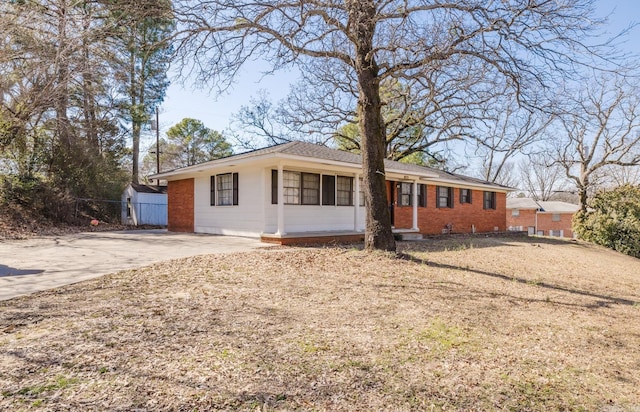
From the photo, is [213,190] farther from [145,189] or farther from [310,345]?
[310,345]

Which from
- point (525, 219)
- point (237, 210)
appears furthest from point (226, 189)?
point (525, 219)

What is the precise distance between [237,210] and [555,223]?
36314 mm

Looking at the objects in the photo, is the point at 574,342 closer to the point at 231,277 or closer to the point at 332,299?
the point at 332,299

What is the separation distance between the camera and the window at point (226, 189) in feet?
41.7

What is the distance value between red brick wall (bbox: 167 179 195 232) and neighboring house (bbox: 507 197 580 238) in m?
32.8

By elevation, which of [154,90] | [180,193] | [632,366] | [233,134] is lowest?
[632,366]

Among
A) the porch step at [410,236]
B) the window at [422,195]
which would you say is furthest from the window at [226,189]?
the window at [422,195]

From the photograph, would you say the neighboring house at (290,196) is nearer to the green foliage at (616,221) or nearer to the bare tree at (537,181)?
the green foliage at (616,221)

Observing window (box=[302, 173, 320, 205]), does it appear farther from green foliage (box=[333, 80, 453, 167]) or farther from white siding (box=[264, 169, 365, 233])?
green foliage (box=[333, 80, 453, 167])

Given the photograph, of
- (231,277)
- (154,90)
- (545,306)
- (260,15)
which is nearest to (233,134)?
(154,90)

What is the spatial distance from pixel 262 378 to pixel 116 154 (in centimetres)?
2321

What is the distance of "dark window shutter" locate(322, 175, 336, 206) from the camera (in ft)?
42.7

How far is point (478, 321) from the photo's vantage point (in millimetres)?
4707

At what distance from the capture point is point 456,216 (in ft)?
62.1
